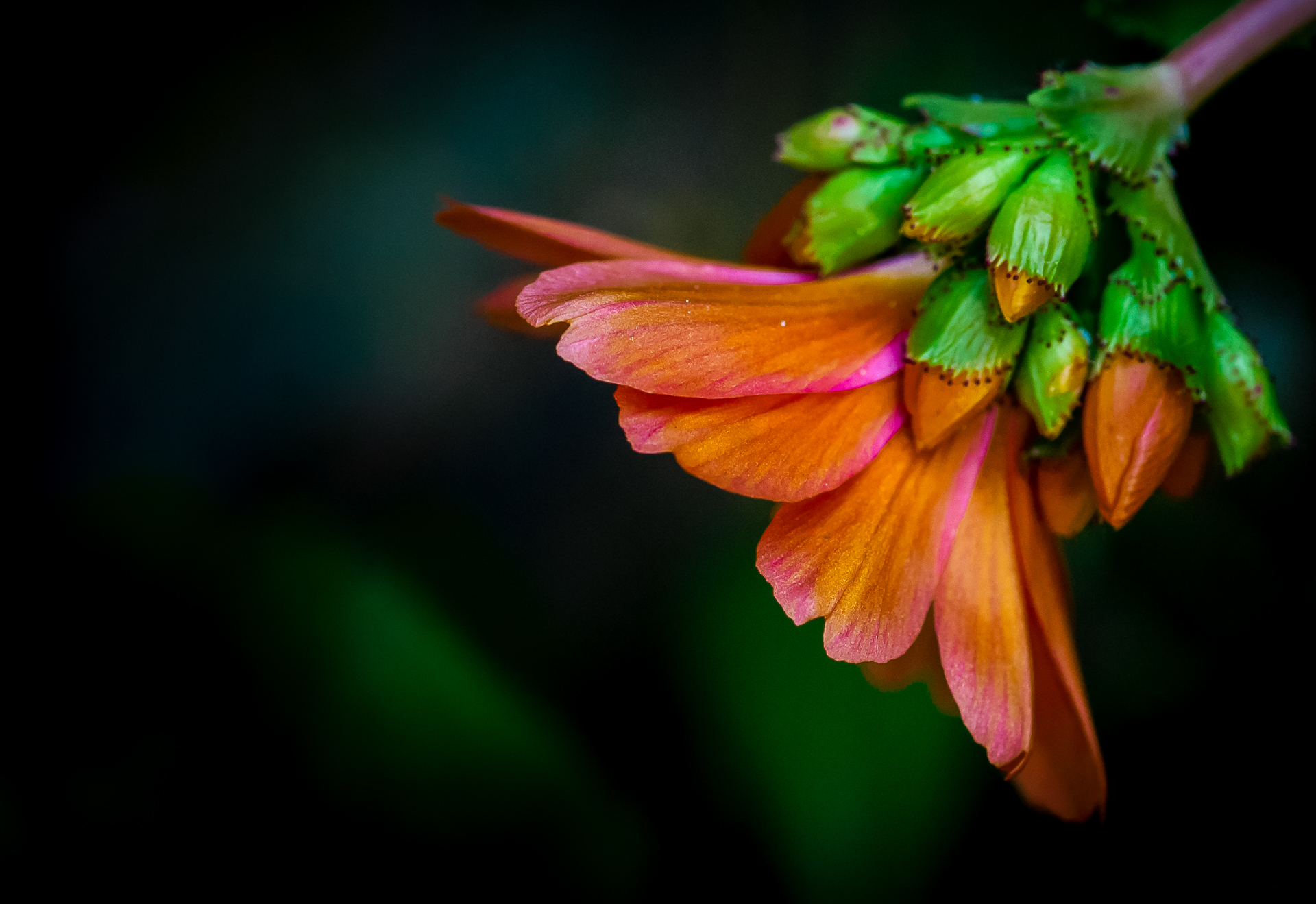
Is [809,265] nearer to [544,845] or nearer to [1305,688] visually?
[1305,688]

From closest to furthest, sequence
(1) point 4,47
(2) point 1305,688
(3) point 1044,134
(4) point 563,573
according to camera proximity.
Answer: (3) point 1044,134
(2) point 1305,688
(1) point 4,47
(4) point 563,573

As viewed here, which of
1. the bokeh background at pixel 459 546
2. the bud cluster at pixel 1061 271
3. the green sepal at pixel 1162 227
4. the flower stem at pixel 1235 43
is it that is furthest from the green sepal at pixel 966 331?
the bokeh background at pixel 459 546

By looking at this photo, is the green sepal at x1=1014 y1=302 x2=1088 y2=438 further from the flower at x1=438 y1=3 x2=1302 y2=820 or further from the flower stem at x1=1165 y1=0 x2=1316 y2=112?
the flower stem at x1=1165 y1=0 x2=1316 y2=112

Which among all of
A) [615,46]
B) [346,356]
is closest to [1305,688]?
[615,46]

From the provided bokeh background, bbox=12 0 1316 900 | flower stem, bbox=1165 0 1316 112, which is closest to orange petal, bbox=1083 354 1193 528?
flower stem, bbox=1165 0 1316 112

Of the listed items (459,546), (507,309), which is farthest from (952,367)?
(459,546)

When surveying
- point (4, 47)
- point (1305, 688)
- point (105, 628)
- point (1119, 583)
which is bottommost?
point (1305, 688)

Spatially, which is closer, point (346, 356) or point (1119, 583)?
point (1119, 583)
